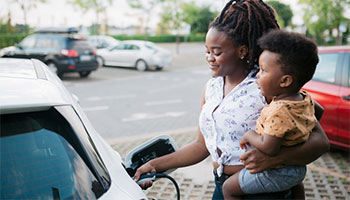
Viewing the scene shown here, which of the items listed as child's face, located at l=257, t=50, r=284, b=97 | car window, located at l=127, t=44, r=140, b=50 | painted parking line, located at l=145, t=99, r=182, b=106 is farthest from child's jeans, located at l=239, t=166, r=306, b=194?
car window, located at l=127, t=44, r=140, b=50

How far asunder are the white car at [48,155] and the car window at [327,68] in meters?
4.27

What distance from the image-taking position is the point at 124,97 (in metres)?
10.3

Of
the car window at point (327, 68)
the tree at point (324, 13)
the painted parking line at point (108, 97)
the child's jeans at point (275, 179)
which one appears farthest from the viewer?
the tree at point (324, 13)

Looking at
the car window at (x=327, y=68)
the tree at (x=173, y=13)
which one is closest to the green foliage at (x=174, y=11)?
the tree at (x=173, y=13)

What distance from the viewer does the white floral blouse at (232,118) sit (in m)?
Answer: 1.72

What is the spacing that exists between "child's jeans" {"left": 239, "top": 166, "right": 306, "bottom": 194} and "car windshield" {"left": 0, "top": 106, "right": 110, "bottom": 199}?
2.17 ft

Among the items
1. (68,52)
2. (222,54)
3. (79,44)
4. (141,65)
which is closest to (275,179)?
(222,54)

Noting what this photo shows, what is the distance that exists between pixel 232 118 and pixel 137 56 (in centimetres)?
1635

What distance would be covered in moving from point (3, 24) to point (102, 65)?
8.46 metres

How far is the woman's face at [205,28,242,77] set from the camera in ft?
5.90

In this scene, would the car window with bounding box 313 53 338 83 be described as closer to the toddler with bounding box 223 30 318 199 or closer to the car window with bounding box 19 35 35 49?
the toddler with bounding box 223 30 318 199

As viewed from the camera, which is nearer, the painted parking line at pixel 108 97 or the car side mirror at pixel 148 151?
the car side mirror at pixel 148 151

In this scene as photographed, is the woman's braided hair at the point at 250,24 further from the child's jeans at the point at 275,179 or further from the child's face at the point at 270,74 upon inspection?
the child's jeans at the point at 275,179

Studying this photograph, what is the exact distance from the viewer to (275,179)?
1.57m
